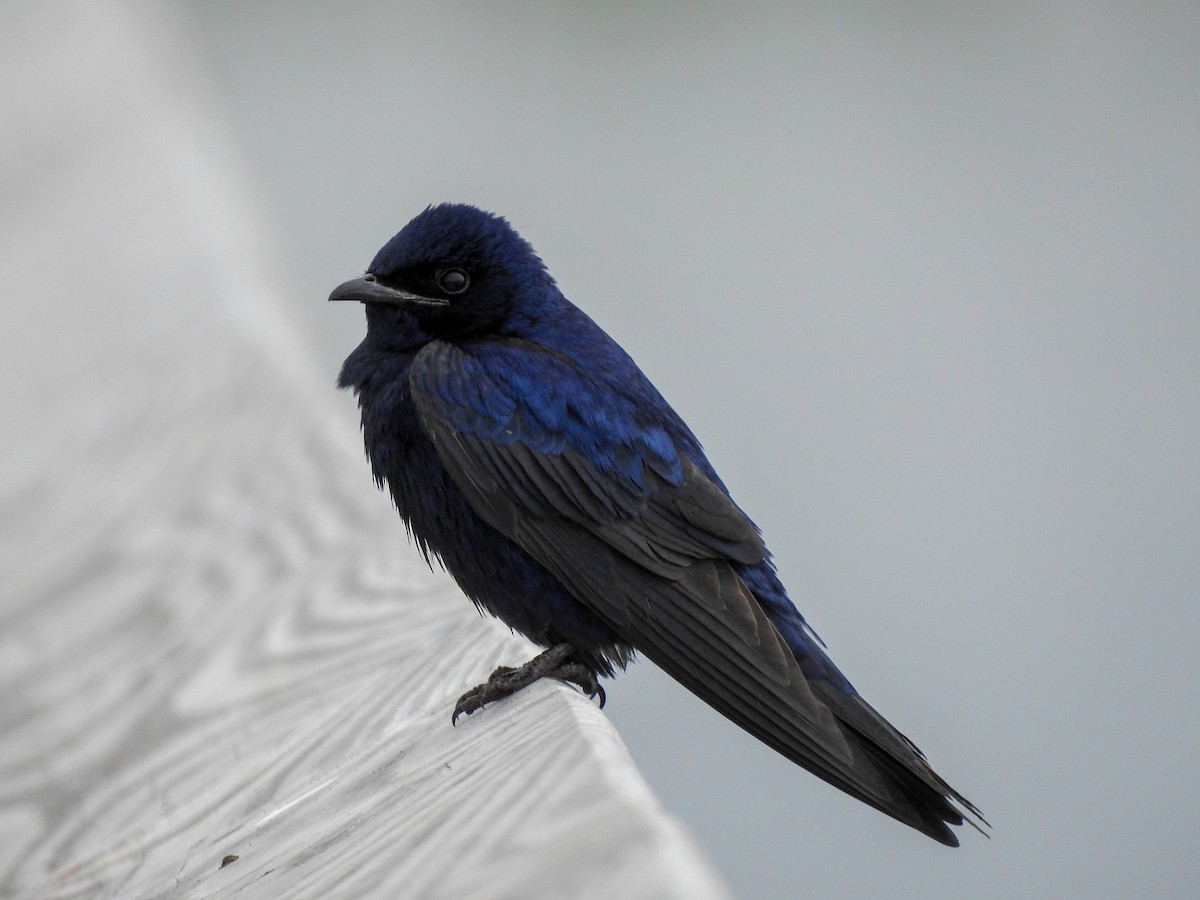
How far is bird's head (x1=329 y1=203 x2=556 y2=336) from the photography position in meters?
1.63

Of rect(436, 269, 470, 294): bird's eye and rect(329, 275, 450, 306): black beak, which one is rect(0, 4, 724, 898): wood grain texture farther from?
rect(436, 269, 470, 294): bird's eye

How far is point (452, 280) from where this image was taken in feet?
5.44

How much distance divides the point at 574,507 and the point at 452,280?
1.21 ft

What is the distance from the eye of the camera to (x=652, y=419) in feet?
5.19

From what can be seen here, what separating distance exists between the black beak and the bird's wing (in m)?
0.07

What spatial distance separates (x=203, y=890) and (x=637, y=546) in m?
0.77

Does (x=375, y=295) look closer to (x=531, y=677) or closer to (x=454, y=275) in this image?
(x=454, y=275)

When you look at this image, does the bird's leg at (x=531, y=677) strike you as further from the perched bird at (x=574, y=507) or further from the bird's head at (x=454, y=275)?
the bird's head at (x=454, y=275)

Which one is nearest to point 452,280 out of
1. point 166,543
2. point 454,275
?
point 454,275

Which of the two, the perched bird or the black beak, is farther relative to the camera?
the black beak

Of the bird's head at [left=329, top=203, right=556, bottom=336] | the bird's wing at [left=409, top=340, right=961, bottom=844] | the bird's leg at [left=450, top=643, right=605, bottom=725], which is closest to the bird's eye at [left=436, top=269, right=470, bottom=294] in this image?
the bird's head at [left=329, top=203, right=556, bottom=336]

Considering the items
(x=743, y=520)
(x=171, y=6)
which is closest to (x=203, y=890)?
(x=743, y=520)

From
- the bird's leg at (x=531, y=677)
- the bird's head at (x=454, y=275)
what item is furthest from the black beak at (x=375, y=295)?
the bird's leg at (x=531, y=677)

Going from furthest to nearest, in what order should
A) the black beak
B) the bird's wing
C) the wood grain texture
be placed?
1. the black beak
2. the bird's wing
3. the wood grain texture
